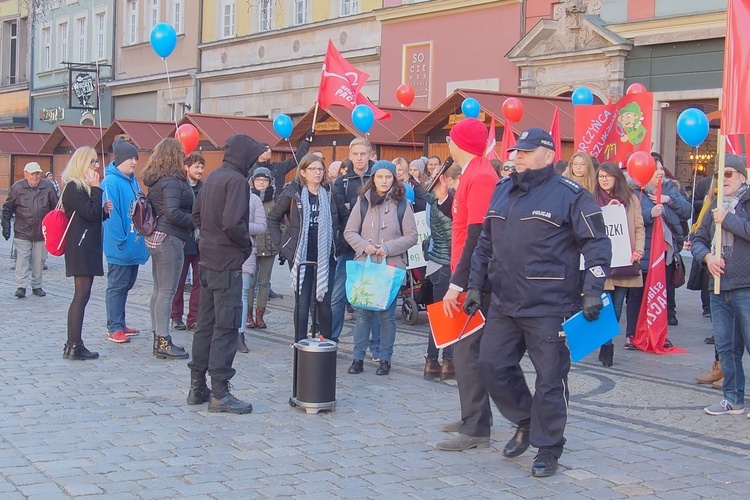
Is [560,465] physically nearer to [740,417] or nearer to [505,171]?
[740,417]

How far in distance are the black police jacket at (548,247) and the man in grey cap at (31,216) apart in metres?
9.23

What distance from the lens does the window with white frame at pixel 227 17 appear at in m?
32.8

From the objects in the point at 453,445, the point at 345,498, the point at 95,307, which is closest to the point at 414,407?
the point at 453,445

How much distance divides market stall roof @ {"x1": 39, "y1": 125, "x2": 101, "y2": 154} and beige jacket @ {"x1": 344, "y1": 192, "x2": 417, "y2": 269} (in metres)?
20.1

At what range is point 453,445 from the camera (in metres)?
6.15

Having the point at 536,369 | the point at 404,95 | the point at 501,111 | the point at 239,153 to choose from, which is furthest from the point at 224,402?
the point at 404,95

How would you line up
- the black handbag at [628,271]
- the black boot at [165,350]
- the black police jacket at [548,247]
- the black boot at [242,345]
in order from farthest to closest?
the black handbag at [628,271]
the black boot at [242,345]
the black boot at [165,350]
the black police jacket at [548,247]

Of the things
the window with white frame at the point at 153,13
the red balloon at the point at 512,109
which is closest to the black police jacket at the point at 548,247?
the red balloon at the point at 512,109

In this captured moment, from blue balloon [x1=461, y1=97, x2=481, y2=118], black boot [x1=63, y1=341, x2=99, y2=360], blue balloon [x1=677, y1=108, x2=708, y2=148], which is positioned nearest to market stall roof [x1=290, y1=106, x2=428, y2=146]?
blue balloon [x1=461, y1=97, x2=481, y2=118]

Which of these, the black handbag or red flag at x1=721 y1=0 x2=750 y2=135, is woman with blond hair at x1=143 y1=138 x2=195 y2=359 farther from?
red flag at x1=721 y1=0 x2=750 y2=135

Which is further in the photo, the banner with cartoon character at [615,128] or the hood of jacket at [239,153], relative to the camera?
the banner with cartoon character at [615,128]

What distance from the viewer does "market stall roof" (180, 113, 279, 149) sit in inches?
858

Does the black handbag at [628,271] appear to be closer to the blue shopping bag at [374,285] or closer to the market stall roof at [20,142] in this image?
the blue shopping bag at [374,285]

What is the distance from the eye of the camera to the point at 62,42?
44.6 metres
